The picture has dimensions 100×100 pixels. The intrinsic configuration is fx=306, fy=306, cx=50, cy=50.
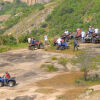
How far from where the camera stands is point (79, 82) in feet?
73.7

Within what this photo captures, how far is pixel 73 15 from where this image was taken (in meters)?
93.6

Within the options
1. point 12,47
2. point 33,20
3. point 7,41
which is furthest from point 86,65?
point 33,20

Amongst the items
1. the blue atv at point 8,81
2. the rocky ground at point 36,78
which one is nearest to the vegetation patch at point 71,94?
the rocky ground at point 36,78

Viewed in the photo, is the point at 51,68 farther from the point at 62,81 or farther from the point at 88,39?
the point at 88,39

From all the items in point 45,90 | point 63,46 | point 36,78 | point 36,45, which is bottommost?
point 45,90

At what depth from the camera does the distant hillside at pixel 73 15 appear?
3345 inches

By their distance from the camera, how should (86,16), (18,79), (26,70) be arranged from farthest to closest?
(86,16)
(26,70)
(18,79)

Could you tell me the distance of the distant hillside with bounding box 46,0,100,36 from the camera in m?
85.0

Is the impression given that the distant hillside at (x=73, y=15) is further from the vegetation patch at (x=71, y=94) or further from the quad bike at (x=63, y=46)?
the vegetation patch at (x=71, y=94)

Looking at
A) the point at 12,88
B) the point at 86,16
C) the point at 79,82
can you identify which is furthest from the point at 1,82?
the point at 86,16

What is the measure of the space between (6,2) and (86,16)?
363 feet

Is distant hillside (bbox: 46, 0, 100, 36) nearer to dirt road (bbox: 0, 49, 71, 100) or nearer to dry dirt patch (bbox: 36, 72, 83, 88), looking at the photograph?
dirt road (bbox: 0, 49, 71, 100)

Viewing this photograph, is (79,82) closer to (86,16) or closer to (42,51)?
(42,51)

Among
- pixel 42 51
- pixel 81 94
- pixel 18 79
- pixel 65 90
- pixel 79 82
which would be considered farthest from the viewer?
pixel 42 51
